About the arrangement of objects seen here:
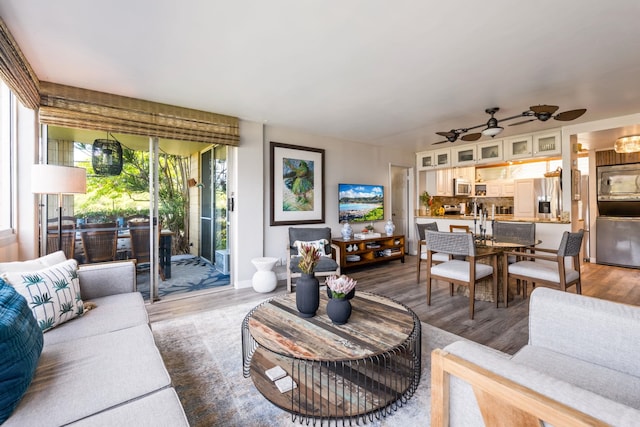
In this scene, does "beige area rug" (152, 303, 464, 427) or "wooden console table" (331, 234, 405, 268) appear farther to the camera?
"wooden console table" (331, 234, 405, 268)

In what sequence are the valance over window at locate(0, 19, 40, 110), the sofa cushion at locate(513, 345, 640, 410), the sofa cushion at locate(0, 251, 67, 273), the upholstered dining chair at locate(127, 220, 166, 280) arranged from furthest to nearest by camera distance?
1. the upholstered dining chair at locate(127, 220, 166, 280)
2. the valance over window at locate(0, 19, 40, 110)
3. the sofa cushion at locate(0, 251, 67, 273)
4. the sofa cushion at locate(513, 345, 640, 410)

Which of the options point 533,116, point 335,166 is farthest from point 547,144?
point 335,166

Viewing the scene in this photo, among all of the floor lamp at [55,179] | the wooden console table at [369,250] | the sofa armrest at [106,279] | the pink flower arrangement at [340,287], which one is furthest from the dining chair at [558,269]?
the floor lamp at [55,179]

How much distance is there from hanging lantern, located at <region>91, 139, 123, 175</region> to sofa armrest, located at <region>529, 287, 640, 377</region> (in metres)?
4.23

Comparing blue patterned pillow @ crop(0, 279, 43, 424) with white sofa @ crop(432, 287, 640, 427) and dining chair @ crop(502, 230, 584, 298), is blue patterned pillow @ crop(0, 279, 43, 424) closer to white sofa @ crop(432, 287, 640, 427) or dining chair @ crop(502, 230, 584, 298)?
white sofa @ crop(432, 287, 640, 427)

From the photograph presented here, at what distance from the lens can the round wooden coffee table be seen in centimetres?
151

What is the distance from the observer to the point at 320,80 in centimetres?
288

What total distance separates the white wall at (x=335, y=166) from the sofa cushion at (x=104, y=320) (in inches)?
93.3

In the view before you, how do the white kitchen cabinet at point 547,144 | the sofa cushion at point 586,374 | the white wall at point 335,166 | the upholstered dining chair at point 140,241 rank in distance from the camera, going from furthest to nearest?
the white kitchen cabinet at point 547,144 → the white wall at point 335,166 → the upholstered dining chair at point 140,241 → the sofa cushion at point 586,374

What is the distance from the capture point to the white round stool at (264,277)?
12.5 feet

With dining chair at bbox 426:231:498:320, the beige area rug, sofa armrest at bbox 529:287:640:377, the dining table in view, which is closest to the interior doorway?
the dining table

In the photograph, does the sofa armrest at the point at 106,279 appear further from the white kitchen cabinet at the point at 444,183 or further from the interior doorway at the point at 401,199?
the white kitchen cabinet at the point at 444,183

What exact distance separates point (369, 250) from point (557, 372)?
12.4 ft

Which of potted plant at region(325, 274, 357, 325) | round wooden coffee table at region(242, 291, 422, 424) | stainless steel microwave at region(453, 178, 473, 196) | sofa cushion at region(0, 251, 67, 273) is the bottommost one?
round wooden coffee table at region(242, 291, 422, 424)
